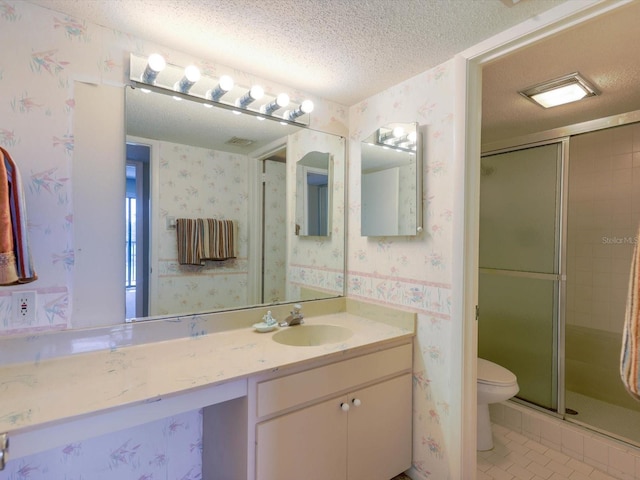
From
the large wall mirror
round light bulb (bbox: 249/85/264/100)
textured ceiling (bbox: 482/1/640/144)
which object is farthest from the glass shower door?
round light bulb (bbox: 249/85/264/100)

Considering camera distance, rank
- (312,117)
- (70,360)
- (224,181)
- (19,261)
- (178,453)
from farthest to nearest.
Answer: (312,117)
(224,181)
(178,453)
(70,360)
(19,261)

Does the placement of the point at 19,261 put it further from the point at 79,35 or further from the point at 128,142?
the point at 79,35

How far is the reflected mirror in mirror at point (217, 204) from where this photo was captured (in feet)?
4.80

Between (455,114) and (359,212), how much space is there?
2.54ft

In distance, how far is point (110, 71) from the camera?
4.46ft

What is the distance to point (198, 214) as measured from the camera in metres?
1.62

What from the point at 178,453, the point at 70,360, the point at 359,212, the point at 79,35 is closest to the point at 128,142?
the point at 79,35

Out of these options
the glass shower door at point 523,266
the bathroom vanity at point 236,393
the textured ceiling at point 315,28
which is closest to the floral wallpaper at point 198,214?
the bathroom vanity at point 236,393

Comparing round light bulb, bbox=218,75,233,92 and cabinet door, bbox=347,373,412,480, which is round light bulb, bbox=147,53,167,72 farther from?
cabinet door, bbox=347,373,412,480

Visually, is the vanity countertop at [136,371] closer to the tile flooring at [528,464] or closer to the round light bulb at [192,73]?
the tile flooring at [528,464]

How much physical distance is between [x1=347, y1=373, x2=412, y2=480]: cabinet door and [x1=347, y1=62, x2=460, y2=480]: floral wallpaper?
0.27 ft

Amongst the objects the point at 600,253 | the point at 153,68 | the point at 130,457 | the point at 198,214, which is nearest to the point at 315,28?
the point at 153,68

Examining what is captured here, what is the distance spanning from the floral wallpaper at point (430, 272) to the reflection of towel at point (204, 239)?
88 cm

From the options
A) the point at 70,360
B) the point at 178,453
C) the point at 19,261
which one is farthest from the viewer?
the point at 178,453
